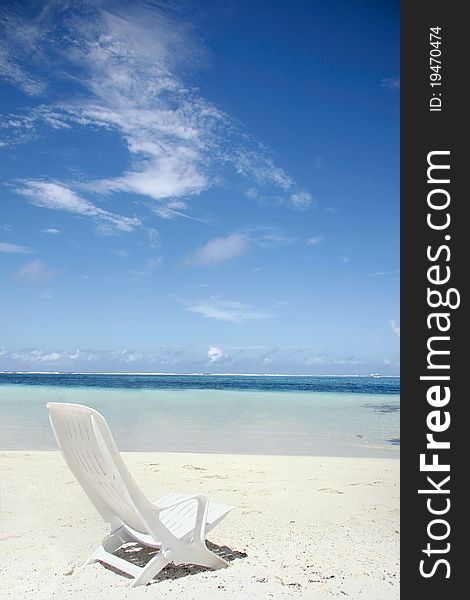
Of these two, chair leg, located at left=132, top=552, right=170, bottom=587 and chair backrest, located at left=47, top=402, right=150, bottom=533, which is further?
chair leg, located at left=132, top=552, right=170, bottom=587

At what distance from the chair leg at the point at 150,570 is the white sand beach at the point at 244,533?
5 centimetres

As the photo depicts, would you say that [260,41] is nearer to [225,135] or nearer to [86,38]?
[86,38]

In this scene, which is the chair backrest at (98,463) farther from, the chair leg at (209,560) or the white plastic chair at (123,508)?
the chair leg at (209,560)

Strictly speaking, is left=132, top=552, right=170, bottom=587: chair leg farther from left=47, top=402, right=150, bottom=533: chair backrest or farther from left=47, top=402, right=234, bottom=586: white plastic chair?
left=47, top=402, right=150, bottom=533: chair backrest

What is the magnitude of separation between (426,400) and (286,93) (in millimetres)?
6333

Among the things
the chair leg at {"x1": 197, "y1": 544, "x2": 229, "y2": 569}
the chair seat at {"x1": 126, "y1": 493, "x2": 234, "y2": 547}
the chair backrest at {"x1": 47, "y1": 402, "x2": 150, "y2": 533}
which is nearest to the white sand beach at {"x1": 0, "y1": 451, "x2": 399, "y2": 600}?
the chair leg at {"x1": 197, "y1": 544, "x2": 229, "y2": 569}

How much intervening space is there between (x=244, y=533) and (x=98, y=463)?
1529 millimetres

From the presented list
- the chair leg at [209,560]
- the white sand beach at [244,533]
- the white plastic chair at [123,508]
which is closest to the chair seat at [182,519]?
the white plastic chair at [123,508]

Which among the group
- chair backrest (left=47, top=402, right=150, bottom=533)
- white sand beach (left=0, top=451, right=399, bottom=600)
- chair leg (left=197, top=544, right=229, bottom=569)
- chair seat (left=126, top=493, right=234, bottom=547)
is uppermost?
chair backrest (left=47, top=402, right=150, bottom=533)

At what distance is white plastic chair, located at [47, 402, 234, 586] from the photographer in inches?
107

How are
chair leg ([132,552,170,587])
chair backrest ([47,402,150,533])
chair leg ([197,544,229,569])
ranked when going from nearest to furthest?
chair backrest ([47,402,150,533]), chair leg ([132,552,170,587]), chair leg ([197,544,229,569])

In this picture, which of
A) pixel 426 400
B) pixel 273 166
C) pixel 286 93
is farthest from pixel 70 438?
pixel 273 166

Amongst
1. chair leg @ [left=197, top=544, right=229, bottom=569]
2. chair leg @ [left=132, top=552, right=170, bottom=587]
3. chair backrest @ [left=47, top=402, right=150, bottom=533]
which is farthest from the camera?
chair leg @ [left=197, top=544, right=229, bottom=569]

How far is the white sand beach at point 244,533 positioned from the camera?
297 cm
